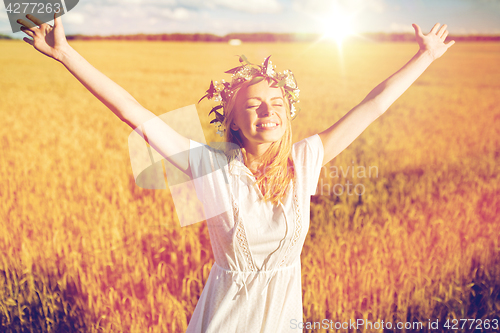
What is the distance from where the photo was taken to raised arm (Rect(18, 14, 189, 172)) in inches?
46.2

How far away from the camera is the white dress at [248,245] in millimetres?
1266

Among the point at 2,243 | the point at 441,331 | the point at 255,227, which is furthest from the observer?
the point at 2,243

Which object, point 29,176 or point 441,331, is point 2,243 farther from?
point 441,331

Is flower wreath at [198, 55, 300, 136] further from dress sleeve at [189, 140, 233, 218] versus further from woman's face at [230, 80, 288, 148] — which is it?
dress sleeve at [189, 140, 233, 218]

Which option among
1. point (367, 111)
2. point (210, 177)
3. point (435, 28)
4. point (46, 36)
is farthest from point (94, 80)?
point (435, 28)

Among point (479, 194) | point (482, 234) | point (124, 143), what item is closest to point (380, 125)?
point (479, 194)

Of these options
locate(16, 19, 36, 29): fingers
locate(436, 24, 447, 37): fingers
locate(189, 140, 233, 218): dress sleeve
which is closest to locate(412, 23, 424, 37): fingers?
locate(436, 24, 447, 37): fingers

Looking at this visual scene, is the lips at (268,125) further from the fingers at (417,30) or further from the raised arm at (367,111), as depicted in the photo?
the fingers at (417,30)

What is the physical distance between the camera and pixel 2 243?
2.57 meters

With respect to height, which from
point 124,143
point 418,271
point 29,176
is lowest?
point 418,271

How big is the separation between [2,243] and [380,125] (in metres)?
7.35

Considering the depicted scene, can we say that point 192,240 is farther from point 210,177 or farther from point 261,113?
point 261,113

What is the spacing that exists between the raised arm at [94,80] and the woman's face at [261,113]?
11.9 inches

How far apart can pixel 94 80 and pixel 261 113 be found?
0.63 meters
